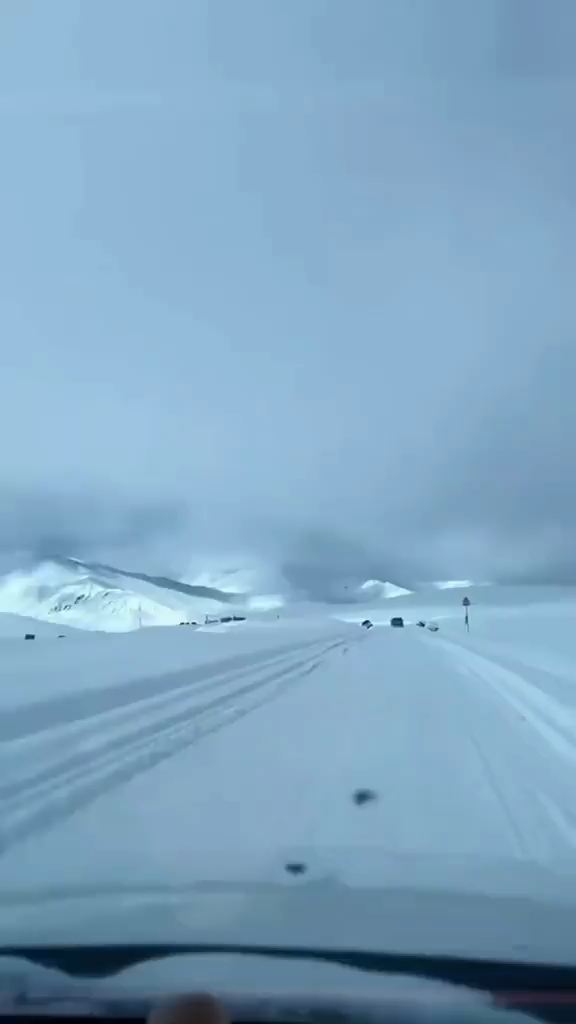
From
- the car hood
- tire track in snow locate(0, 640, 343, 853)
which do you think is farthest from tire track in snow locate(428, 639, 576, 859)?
tire track in snow locate(0, 640, 343, 853)

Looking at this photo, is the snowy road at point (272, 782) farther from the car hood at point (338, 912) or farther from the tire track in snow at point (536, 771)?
the car hood at point (338, 912)

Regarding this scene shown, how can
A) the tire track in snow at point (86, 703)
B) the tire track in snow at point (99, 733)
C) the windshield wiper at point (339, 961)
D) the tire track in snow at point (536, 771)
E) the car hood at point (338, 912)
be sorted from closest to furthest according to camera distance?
the windshield wiper at point (339, 961)
the car hood at point (338, 912)
the tire track in snow at point (536, 771)
the tire track in snow at point (99, 733)
the tire track in snow at point (86, 703)

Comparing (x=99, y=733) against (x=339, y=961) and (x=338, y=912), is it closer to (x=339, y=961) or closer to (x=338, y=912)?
(x=338, y=912)

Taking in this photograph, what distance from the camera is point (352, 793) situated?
26.8ft

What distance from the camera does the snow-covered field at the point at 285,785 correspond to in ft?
18.4

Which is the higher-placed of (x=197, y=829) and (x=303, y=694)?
(x=303, y=694)

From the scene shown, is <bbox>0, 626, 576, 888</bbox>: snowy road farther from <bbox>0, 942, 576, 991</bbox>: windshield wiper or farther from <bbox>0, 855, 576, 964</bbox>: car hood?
<bbox>0, 942, 576, 991</bbox>: windshield wiper

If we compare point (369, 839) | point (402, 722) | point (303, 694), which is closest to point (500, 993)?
point (369, 839)

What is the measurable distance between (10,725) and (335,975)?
32.5 ft

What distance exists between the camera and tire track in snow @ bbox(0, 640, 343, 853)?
7488mm

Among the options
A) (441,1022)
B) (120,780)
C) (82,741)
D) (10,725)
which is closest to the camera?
(441,1022)

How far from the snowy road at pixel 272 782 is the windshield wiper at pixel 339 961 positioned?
152 cm

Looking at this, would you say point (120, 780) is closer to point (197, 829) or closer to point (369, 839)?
point (197, 829)

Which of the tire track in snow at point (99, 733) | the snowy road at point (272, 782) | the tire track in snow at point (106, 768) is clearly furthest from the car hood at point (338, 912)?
the tire track in snow at point (99, 733)
